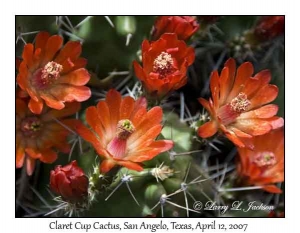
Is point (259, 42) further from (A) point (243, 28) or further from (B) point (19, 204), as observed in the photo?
(B) point (19, 204)

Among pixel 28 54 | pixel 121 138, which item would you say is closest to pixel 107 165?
pixel 121 138

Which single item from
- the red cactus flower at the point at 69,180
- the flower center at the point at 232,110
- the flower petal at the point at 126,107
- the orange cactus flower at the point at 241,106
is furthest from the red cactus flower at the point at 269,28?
the red cactus flower at the point at 69,180

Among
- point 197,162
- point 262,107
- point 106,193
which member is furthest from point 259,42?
point 106,193

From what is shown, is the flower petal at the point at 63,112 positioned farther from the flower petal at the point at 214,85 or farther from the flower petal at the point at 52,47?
the flower petal at the point at 214,85

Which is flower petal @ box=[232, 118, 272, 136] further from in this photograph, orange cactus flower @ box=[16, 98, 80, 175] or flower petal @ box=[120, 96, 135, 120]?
orange cactus flower @ box=[16, 98, 80, 175]

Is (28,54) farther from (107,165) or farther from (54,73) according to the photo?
(107,165)

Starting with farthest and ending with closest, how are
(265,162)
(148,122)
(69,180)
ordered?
(265,162), (148,122), (69,180)
